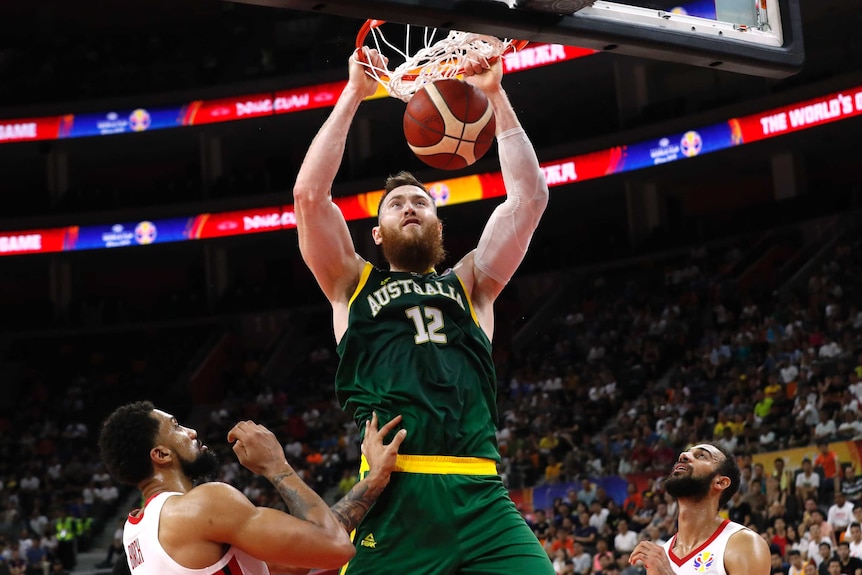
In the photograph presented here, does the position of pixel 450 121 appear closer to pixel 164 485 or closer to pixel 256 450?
pixel 256 450

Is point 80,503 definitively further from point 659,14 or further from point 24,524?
point 659,14

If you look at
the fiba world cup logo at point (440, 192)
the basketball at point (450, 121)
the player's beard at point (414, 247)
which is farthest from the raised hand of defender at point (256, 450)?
the fiba world cup logo at point (440, 192)

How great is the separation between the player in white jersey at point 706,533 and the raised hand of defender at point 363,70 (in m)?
2.63

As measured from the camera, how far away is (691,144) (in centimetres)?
1962

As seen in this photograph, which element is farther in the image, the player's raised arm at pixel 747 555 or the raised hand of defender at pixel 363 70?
the player's raised arm at pixel 747 555

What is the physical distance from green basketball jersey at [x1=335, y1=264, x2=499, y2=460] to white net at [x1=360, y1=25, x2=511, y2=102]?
3.22 feet

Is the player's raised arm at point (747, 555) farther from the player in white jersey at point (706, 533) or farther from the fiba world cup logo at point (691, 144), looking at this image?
the fiba world cup logo at point (691, 144)

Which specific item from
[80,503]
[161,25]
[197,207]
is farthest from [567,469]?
[161,25]

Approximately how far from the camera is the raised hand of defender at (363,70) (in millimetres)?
4336

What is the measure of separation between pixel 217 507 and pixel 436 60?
8.01 feet

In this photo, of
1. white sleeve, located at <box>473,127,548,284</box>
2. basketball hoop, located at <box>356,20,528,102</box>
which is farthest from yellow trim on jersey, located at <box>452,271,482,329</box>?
basketball hoop, located at <box>356,20,528,102</box>

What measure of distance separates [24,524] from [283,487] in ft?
52.4

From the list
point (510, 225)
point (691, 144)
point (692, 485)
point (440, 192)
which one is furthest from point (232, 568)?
point (440, 192)

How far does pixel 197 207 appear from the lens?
2377 centimetres
